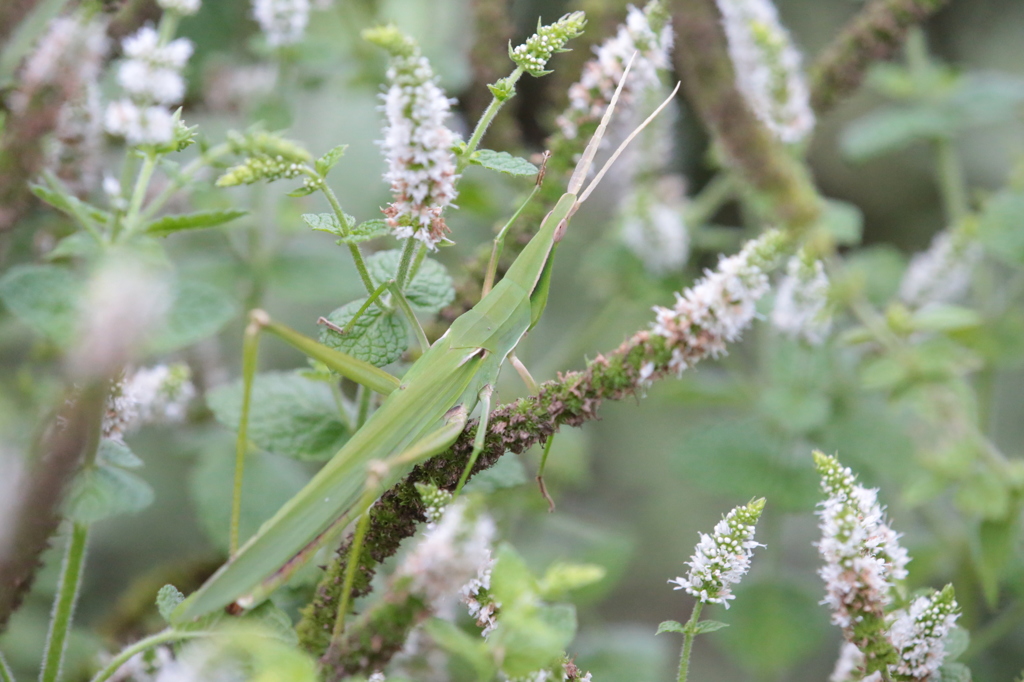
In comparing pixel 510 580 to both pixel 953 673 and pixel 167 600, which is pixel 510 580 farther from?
pixel 953 673

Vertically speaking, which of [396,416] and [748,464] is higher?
[748,464]

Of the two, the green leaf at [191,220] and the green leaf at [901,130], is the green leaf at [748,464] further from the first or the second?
the green leaf at [191,220]

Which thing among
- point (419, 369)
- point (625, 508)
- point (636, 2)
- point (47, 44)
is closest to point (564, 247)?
point (625, 508)

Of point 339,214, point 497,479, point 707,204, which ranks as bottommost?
point 497,479

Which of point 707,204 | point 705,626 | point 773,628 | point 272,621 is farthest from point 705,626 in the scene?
point 707,204

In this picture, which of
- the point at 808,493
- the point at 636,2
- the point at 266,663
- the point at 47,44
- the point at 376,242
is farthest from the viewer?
the point at 376,242

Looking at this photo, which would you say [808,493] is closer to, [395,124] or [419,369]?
[419,369]

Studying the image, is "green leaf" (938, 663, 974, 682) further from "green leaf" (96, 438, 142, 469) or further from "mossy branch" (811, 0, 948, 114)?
"mossy branch" (811, 0, 948, 114)

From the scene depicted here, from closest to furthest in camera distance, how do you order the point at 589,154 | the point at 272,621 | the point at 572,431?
1. the point at 272,621
2. the point at 589,154
3. the point at 572,431
